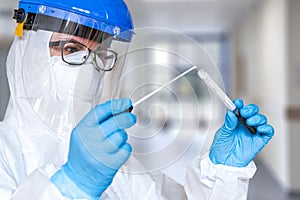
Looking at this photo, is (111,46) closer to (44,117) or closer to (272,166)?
(44,117)

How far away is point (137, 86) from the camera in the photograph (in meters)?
1.06

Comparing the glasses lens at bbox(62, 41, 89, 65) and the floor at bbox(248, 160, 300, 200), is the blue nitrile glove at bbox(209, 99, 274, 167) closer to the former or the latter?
the glasses lens at bbox(62, 41, 89, 65)

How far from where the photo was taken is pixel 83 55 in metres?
1.04

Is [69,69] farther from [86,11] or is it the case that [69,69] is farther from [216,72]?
[216,72]

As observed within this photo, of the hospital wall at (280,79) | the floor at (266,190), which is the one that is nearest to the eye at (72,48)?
the floor at (266,190)

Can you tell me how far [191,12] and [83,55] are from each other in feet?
19.9

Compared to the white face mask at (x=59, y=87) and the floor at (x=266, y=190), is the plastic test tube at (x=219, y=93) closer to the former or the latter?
the white face mask at (x=59, y=87)

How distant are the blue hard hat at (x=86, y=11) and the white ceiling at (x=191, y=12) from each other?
14.2ft

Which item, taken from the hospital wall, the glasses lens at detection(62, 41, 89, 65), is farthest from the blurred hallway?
the glasses lens at detection(62, 41, 89, 65)

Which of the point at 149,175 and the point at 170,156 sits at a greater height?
the point at 170,156

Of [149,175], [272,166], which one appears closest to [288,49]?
[272,166]

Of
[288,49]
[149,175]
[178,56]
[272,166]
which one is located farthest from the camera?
[272,166]

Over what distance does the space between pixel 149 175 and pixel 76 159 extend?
1.38 feet

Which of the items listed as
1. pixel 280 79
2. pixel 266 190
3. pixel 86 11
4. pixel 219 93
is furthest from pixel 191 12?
pixel 219 93
